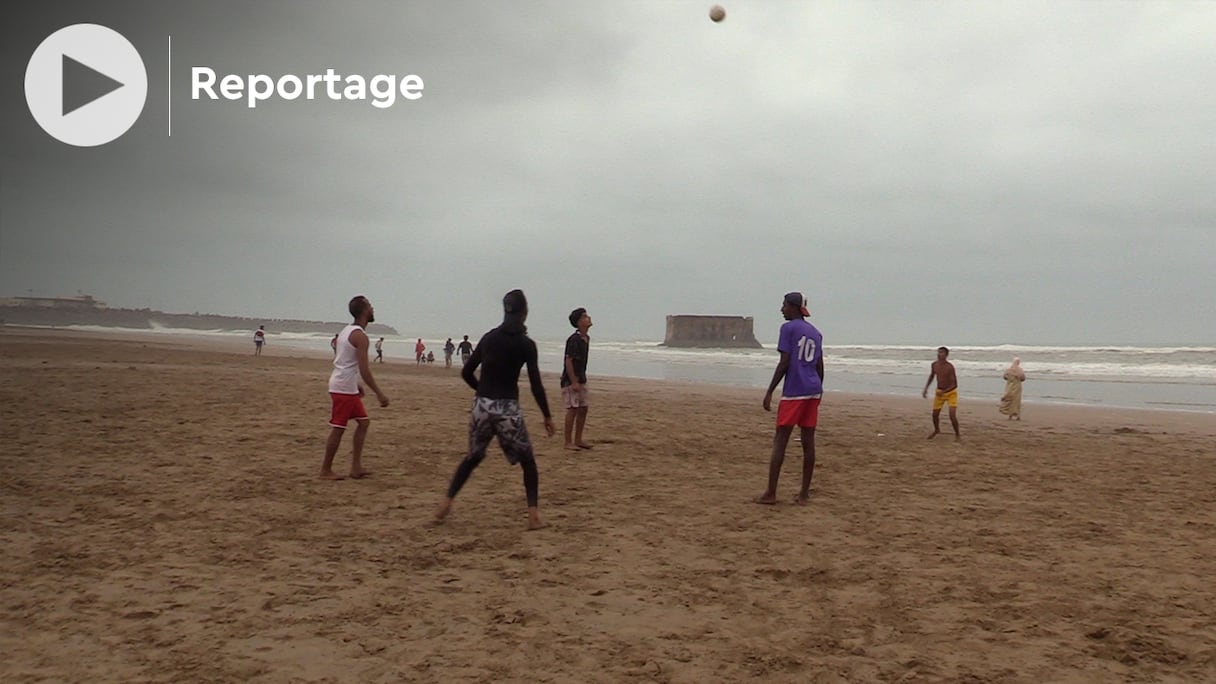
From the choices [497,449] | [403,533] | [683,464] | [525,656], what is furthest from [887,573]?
[497,449]

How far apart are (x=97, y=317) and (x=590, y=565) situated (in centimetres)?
13336

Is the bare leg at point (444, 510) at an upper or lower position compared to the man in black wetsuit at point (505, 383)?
lower

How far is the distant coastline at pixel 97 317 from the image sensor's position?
338 feet

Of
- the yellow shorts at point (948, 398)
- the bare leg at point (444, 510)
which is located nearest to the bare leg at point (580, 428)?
the bare leg at point (444, 510)

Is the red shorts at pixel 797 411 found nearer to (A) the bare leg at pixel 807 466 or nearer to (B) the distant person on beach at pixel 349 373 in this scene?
(A) the bare leg at pixel 807 466

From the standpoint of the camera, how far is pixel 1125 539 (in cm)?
612

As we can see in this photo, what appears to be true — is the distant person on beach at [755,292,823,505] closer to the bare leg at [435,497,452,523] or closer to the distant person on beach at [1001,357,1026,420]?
the bare leg at [435,497,452,523]

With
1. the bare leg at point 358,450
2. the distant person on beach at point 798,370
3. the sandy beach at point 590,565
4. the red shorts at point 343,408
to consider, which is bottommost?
the sandy beach at point 590,565

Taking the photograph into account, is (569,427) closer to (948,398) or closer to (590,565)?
(590,565)

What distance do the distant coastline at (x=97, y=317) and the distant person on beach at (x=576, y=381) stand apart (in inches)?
4304

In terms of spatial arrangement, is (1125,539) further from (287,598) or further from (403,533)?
(287,598)

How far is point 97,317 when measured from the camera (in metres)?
115

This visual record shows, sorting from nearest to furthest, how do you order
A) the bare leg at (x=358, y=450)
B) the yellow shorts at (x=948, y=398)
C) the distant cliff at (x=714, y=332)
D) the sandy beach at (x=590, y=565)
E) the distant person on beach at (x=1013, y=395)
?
the sandy beach at (x=590, y=565), the bare leg at (x=358, y=450), the yellow shorts at (x=948, y=398), the distant person on beach at (x=1013, y=395), the distant cliff at (x=714, y=332)

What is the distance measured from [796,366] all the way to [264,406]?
9948mm
